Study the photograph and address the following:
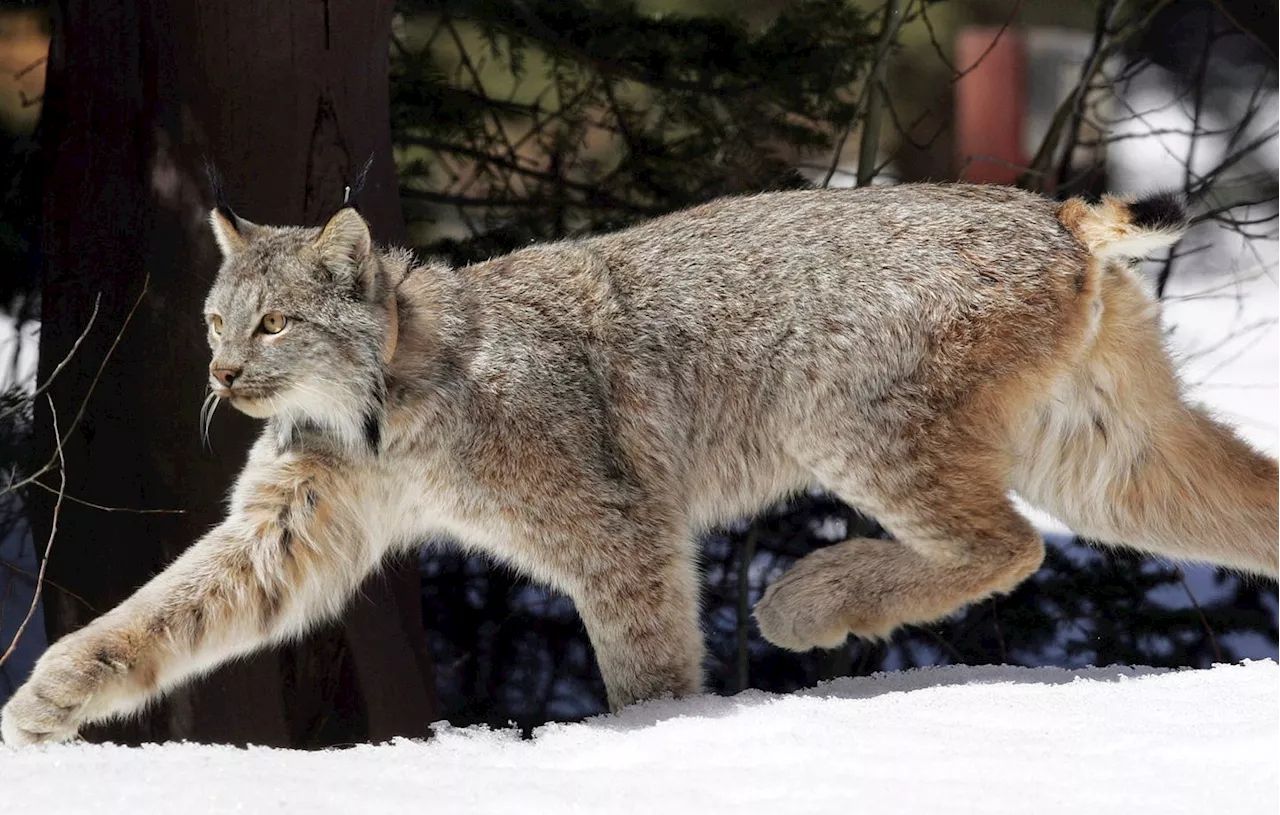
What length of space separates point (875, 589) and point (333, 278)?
175 centimetres

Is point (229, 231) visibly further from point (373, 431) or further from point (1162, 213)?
point (1162, 213)

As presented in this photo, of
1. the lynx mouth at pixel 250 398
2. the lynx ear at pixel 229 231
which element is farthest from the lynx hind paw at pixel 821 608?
the lynx ear at pixel 229 231

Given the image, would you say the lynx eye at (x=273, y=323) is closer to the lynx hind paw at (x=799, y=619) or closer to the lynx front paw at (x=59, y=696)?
the lynx front paw at (x=59, y=696)

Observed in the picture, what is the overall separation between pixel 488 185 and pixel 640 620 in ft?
8.06

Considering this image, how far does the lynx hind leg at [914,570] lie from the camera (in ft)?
13.8

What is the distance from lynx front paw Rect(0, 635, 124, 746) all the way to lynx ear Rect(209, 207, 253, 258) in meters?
1.09

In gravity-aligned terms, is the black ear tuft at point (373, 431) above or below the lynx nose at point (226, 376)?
below

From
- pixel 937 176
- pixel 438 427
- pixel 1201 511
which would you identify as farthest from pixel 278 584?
pixel 937 176

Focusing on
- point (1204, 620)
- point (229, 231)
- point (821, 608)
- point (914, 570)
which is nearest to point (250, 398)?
point (229, 231)

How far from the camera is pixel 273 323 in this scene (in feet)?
12.7

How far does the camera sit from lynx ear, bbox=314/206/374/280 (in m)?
3.90

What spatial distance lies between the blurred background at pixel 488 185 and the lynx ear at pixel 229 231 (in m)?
0.71

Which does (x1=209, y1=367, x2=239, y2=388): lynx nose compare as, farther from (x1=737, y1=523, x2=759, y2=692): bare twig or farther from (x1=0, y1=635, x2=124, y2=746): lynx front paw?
(x1=737, y1=523, x2=759, y2=692): bare twig

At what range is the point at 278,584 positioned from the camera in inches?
162
